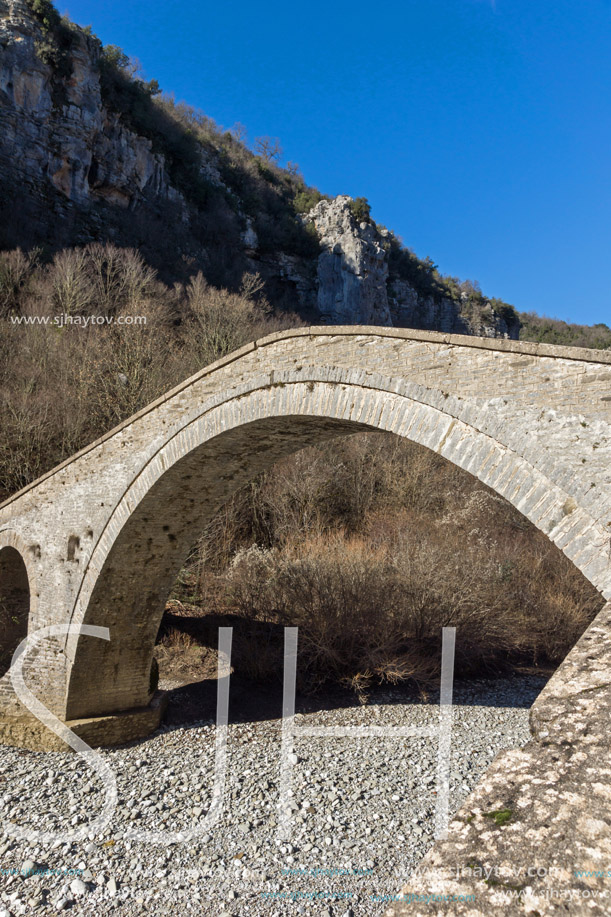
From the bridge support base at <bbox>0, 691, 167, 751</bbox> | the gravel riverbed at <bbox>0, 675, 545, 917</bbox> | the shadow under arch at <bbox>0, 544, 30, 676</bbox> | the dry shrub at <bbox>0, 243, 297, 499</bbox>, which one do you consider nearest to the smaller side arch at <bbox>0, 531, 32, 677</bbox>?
the shadow under arch at <bbox>0, 544, 30, 676</bbox>

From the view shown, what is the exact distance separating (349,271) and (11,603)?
84.4 feet

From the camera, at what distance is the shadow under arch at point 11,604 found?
9.58 meters

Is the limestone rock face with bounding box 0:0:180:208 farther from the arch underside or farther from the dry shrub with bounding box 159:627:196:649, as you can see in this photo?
the arch underside

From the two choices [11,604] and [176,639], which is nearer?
[11,604]

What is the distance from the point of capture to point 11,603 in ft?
32.8

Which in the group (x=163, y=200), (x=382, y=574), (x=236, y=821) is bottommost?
(x=236, y=821)

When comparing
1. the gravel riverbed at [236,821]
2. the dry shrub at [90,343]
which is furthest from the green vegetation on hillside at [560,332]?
the gravel riverbed at [236,821]

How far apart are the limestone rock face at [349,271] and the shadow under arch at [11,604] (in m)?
22.6

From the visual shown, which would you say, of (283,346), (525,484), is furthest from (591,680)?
(283,346)

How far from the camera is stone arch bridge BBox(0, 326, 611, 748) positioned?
3674mm

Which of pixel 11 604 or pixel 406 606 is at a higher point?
pixel 11 604

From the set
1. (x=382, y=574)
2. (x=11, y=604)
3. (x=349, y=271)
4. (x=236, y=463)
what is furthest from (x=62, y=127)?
(x=236, y=463)

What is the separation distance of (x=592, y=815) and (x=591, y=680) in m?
0.53

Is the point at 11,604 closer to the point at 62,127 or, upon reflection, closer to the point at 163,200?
the point at 62,127
